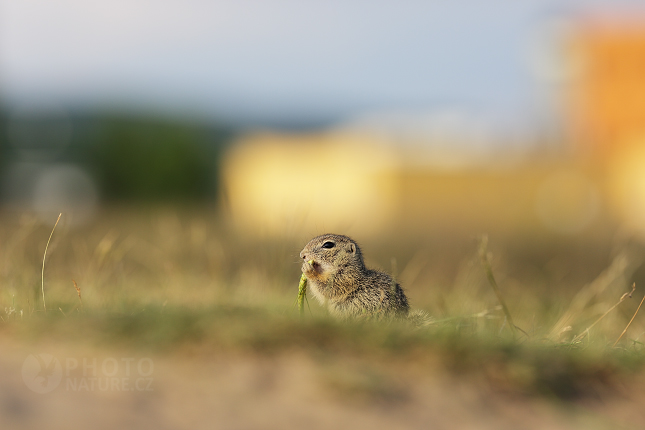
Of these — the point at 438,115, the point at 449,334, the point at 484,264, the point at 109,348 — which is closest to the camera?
the point at 109,348

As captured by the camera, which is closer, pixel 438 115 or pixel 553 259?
pixel 553 259

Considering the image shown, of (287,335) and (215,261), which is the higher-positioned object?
(287,335)

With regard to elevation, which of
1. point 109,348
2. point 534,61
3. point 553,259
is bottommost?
point 553,259

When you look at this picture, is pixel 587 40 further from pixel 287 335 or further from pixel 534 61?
pixel 287 335

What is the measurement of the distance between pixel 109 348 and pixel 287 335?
75 centimetres

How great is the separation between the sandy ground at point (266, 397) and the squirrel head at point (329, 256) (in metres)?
1.15

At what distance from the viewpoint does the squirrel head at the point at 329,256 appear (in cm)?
393

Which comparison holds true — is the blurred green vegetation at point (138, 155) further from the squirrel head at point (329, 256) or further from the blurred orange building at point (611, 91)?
the squirrel head at point (329, 256)

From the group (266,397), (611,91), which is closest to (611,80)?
(611,91)

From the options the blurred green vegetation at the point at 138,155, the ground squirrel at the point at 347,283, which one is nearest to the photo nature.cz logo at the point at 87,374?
the ground squirrel at the point at 347,283

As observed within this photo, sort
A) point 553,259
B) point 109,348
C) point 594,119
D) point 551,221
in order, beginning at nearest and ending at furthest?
point 109,348
point 553,259
point 551,221
point 594,119

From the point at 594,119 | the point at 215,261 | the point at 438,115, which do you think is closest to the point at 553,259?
the point at 215,261

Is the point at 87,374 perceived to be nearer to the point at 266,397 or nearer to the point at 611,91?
the point at 266,397

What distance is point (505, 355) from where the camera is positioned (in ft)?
9.58
